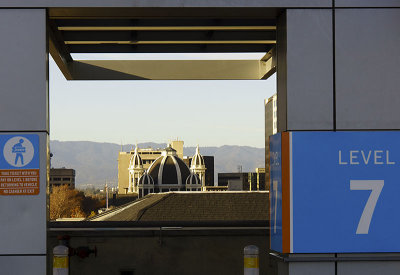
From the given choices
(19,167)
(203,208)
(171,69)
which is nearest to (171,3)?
(19,167)

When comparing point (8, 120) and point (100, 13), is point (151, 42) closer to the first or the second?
point (100, 13)

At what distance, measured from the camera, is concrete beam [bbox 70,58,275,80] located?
1755 centimetres

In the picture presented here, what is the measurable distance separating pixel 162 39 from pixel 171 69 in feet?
11.4

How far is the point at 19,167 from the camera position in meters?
11.0

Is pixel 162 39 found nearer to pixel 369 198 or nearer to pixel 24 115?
pixel 24 115

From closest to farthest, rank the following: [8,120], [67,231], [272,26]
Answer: [8,120] < [272,26] < [67,231]

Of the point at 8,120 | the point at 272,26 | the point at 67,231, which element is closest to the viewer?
the point at 8,120

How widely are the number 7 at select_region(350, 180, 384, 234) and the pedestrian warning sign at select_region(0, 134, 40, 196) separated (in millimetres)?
4621

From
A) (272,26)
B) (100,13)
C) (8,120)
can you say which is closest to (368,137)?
(272,26)

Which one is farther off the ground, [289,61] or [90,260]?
[289,61]

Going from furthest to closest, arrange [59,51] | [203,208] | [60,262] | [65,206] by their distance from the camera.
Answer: [65,206], [203,208], [59,51], [60,262]

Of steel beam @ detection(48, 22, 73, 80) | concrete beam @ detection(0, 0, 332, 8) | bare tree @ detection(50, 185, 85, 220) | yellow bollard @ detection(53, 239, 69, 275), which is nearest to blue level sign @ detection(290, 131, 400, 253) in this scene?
concrete beam @ detection(0, 0, 332, 8)

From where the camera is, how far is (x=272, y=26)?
43.8 ft

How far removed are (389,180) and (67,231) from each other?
633cm
